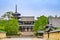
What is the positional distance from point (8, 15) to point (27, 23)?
45.4ft

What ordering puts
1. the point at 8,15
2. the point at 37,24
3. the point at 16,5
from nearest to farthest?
the point at 37,24 → the point at 8,15 → the point at 16,5

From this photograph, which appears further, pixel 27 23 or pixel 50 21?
pixel 27 23

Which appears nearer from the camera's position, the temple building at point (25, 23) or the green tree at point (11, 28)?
the green tree at point (11, 28)

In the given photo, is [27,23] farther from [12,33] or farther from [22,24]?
[12,33]

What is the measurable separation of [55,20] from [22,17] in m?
22.9

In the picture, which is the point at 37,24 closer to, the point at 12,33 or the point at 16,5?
the point at 12,33

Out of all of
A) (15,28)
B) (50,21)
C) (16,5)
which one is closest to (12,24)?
(15,28)

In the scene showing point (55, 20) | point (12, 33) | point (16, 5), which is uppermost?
point (16, 5)

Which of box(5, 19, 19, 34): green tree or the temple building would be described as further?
the temple building

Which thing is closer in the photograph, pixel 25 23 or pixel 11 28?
pixel 11 28

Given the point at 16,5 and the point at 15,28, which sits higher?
the point at 16,5

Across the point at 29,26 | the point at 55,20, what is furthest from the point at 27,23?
the point at 55,20

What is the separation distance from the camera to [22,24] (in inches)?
2594

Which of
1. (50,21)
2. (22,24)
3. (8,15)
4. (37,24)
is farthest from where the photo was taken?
(22,24)
